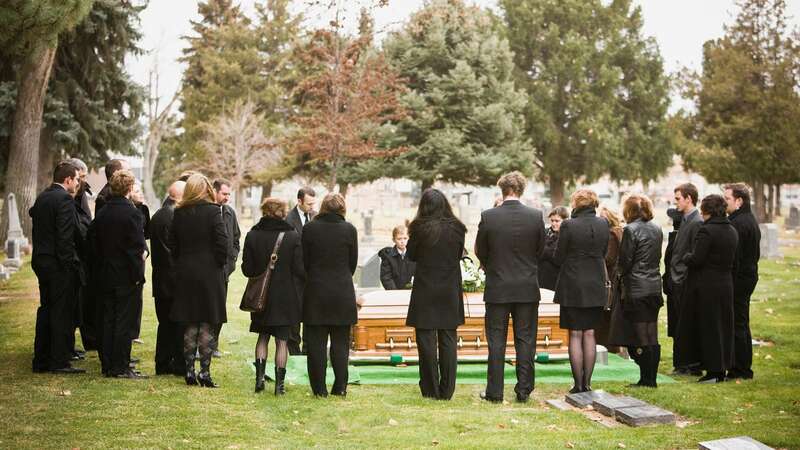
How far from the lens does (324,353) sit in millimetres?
7133

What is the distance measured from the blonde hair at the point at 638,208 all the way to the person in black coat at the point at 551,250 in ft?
4.00

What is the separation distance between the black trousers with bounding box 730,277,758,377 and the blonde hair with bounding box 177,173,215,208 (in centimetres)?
491

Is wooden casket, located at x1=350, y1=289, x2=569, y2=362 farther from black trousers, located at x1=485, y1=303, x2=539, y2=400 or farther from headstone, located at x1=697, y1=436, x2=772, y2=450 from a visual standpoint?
headstone, located at x1=697, y1=436, x2=772, y2=450

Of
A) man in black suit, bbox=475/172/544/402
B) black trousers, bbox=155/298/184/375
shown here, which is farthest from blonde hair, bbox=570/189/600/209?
black trousers, bbox=155/298/184/375

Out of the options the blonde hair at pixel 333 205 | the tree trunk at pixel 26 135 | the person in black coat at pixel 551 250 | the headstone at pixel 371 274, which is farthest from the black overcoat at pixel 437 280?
the tree trunk at pixel 26 135

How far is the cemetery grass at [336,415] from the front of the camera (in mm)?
5738

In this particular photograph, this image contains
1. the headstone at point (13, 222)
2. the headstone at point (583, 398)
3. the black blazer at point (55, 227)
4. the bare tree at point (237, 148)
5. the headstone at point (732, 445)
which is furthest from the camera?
the bare tree at point (237, 148)

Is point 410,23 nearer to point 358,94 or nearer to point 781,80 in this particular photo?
point 358,94

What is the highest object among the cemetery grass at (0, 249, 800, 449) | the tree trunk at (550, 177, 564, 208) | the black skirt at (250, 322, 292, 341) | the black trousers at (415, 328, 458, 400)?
the tree trunk at (550, 177, 564, 208)

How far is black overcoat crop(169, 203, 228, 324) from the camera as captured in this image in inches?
277

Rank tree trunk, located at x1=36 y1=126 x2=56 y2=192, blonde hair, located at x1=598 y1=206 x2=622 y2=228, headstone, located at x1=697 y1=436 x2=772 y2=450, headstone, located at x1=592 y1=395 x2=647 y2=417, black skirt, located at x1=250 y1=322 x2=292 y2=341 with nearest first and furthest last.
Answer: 1. headstone, located at x1=697 y1=436 x2=772 y2=450
2. headstone, located at x1=592 y1=395 x2=647 y2=417
3. black skirt, located at x1=250 y1=322 x2=292 y2=341
4. blonde hair, located at x1=598 y1=206 x2=622 y2=228
5. tree trunk, located at x1=36 y1=126 x2=56 y2=192

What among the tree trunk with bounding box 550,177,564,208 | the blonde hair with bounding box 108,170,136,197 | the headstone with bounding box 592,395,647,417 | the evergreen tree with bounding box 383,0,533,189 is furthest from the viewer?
the tree trunk with bounding box 550,177,564,208

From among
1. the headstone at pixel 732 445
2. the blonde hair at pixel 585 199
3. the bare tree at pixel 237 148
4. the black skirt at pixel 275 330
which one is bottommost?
the headstone at pixel 732 445

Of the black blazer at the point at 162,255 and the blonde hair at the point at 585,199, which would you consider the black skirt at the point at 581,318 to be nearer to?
the blonde hair at the point at 585,199
